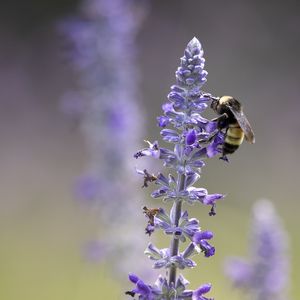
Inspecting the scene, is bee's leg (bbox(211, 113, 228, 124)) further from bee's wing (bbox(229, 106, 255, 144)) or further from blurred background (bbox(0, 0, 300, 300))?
blurred background (bbox(0, 0, 300, 300))

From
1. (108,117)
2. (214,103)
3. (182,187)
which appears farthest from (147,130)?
(182,187)

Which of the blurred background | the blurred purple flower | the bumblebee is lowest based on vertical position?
the bumblebee

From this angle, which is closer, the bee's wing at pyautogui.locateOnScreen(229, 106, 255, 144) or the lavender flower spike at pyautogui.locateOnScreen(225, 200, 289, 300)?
the bee's wing at pyautogui.locateOnScreen(229, 106, 255, 144)

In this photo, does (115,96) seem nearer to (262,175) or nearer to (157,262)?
(157,262)

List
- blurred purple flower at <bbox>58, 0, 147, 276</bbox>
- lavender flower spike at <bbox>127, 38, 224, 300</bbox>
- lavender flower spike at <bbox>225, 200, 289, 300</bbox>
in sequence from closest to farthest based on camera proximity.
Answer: lavender flower spike at <bbox>127, 38, 224, 300</bbox>
lavender flower spike at <bbox>225, 200, 289, 300</bbox>
blurred purple flower at <bbox>58, 0, 147, 276</bbox>

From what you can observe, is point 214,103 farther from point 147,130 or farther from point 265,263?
point 147,130

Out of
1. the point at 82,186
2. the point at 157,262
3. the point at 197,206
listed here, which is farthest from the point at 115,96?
the point at 197,206

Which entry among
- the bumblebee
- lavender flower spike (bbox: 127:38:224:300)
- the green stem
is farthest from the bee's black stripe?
the green stem

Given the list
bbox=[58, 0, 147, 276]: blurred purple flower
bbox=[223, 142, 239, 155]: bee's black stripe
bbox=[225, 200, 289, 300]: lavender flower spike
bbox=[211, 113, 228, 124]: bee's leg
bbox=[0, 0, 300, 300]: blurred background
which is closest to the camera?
bbox=[211, 113, 228, 124]: bee's leg
